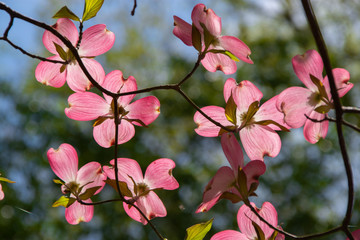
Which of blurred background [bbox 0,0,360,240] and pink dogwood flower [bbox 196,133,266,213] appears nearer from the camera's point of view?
pink dogwood flower [bbox 196,133,266,213]

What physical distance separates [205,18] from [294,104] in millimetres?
85

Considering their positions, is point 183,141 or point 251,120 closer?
point 251,120

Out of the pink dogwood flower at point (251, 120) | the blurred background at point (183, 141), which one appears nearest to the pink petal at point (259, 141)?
the pink dogwood flower at point (251, 120)

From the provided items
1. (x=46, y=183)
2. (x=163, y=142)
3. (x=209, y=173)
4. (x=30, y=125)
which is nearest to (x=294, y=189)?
(x=209, y=173)

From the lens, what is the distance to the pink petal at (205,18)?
28 cm

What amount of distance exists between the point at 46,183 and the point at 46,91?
1102 millimetres

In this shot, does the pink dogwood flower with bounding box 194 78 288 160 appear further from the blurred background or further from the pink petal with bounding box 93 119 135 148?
the blurred background

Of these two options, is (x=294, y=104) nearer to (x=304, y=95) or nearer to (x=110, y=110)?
(x=304, y=95)

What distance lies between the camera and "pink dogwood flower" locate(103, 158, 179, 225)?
1.02ft

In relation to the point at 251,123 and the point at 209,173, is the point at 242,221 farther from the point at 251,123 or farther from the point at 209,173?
the point at 209,173

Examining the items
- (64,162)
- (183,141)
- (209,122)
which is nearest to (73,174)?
(64,162)

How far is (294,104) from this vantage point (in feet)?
0.88

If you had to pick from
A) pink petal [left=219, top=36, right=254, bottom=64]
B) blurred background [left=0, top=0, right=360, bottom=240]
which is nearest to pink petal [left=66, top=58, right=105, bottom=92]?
pink petal [left=219, top=36, right=254, bottom=64]

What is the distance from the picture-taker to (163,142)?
3535 mm
